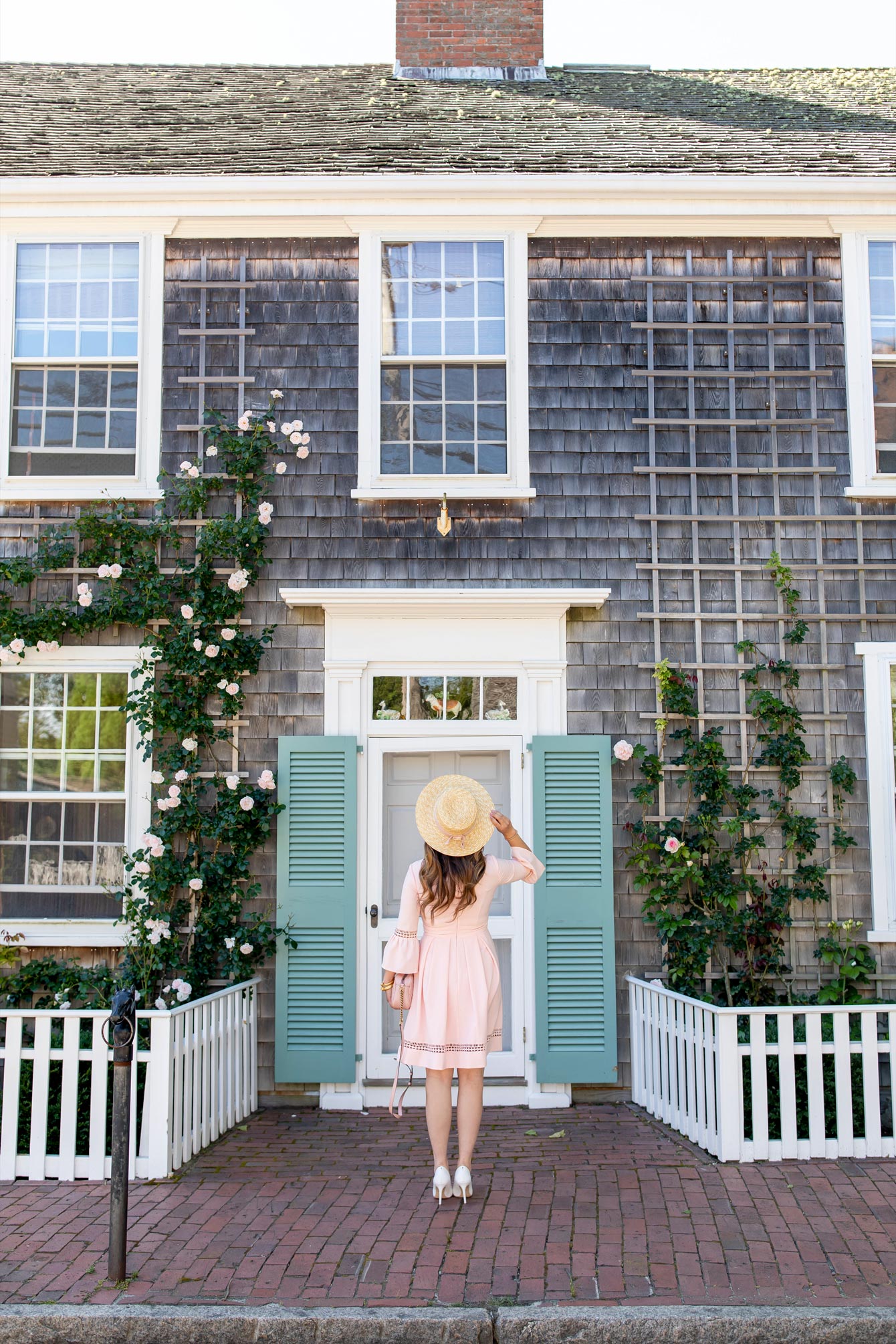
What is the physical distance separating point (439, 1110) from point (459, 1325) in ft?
3.64

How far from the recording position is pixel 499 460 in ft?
23.5

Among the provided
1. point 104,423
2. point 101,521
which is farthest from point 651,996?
point 104,423

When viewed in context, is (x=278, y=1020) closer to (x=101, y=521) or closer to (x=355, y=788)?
(x=355, y=788)

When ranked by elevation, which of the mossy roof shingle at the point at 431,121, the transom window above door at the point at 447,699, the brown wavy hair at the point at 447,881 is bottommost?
the brown wavy hair at the point at 447,881

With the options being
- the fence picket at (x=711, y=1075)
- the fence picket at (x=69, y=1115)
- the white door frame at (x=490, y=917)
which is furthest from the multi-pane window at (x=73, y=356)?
the fence picket at (x=711, y=1075)

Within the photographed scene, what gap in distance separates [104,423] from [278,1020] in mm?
4130

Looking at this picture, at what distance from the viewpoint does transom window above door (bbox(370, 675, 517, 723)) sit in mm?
6949

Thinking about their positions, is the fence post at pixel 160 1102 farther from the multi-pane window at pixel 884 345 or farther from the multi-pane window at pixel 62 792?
the multi-pane window at pixel 884 345

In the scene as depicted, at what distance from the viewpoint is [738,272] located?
23.9ft

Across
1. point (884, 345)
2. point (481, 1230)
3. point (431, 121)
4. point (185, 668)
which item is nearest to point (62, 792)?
point (185, 668)

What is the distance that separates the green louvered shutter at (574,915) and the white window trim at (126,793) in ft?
8.43

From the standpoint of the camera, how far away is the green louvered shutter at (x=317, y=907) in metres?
6.53

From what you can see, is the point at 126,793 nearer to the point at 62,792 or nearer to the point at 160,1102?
the point at 62,792

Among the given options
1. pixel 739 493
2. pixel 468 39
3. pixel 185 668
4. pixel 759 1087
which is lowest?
pixel 759 1087
